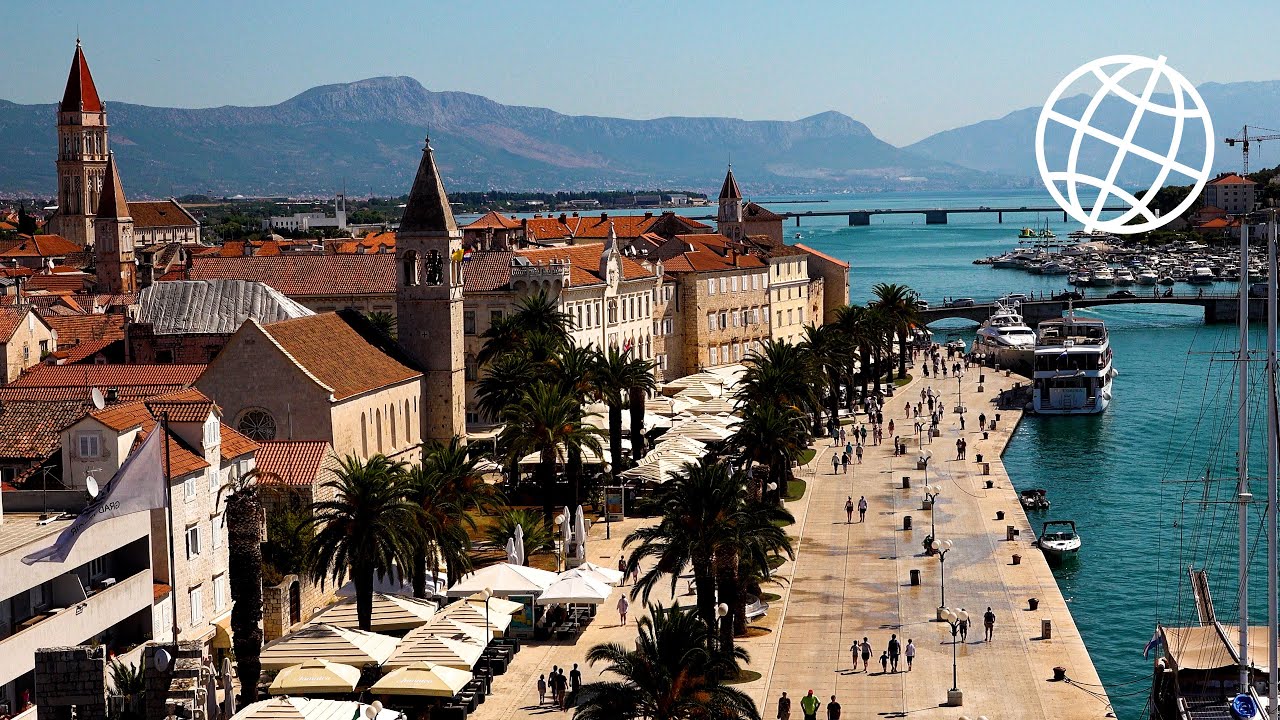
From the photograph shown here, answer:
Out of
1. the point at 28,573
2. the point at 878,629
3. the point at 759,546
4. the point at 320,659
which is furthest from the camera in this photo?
the point at 878,629

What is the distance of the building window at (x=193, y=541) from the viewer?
140ft

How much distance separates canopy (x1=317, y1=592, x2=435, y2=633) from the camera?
4238cm

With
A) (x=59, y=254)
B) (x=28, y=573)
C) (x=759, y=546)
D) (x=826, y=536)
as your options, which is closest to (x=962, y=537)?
(x=826, y=536)

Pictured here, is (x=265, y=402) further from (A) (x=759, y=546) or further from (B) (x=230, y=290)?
(A) (x=759, y=546)

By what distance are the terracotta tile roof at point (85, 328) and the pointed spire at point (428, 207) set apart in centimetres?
1713

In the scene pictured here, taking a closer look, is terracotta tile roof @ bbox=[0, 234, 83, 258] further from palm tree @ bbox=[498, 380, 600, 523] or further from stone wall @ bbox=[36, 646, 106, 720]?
stone wall @ bbox=[36, 646, 106, 720]

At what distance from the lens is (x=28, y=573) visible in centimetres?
3572

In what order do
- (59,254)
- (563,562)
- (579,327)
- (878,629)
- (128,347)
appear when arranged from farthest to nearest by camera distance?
(59,254), (579,327), (128,347), (563,562), (878,629)

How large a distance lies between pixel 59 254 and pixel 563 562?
128453mm

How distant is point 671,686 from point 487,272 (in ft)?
192

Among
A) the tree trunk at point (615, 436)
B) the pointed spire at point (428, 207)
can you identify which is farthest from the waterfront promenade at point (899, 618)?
the pointed spire at point (428, 207)

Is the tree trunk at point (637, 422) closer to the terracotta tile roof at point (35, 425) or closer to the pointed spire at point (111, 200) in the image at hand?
the terracotta tile roof at point (35, 425)

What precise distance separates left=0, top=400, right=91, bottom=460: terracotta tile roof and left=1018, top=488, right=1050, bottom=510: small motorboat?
40.3m

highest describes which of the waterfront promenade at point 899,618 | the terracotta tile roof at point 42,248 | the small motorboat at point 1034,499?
the terracotta tile roof at point 42,248
